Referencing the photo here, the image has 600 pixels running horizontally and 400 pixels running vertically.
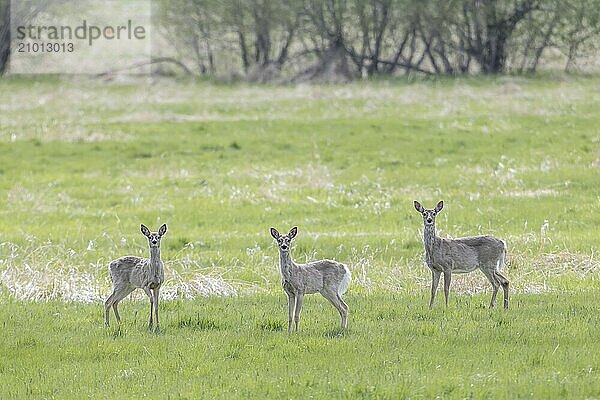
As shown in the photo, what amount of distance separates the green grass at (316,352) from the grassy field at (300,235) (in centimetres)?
4

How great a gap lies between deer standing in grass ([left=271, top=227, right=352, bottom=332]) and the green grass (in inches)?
13.0

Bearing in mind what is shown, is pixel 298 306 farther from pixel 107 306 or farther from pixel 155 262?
pixel 107 306

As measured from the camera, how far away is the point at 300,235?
20.9m

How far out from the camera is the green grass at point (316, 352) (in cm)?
1068

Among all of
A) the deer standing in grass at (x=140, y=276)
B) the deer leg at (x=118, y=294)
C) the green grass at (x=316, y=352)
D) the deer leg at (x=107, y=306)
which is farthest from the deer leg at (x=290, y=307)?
the deer leg at (x=107, y=306)

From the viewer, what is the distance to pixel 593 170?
26844 millimetres

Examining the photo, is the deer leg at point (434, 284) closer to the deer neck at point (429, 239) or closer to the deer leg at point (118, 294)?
the deer neck at point (429, 239)

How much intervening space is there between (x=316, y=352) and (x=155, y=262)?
2.28 m

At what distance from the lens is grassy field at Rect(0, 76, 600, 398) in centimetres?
1136

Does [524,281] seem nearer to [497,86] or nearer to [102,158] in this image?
[102,158]

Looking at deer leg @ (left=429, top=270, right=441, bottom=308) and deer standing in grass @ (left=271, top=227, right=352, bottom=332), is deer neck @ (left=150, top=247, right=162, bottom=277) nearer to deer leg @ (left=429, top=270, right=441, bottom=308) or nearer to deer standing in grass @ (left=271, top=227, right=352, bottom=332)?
deer standing in grass @ (left=271, top=227, right=352, bottom=332)

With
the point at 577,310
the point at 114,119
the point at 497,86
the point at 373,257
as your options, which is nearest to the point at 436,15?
the point at 497,86

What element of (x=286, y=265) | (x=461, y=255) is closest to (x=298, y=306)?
(x=286, y=265)

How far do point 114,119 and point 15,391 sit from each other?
95.5ft
